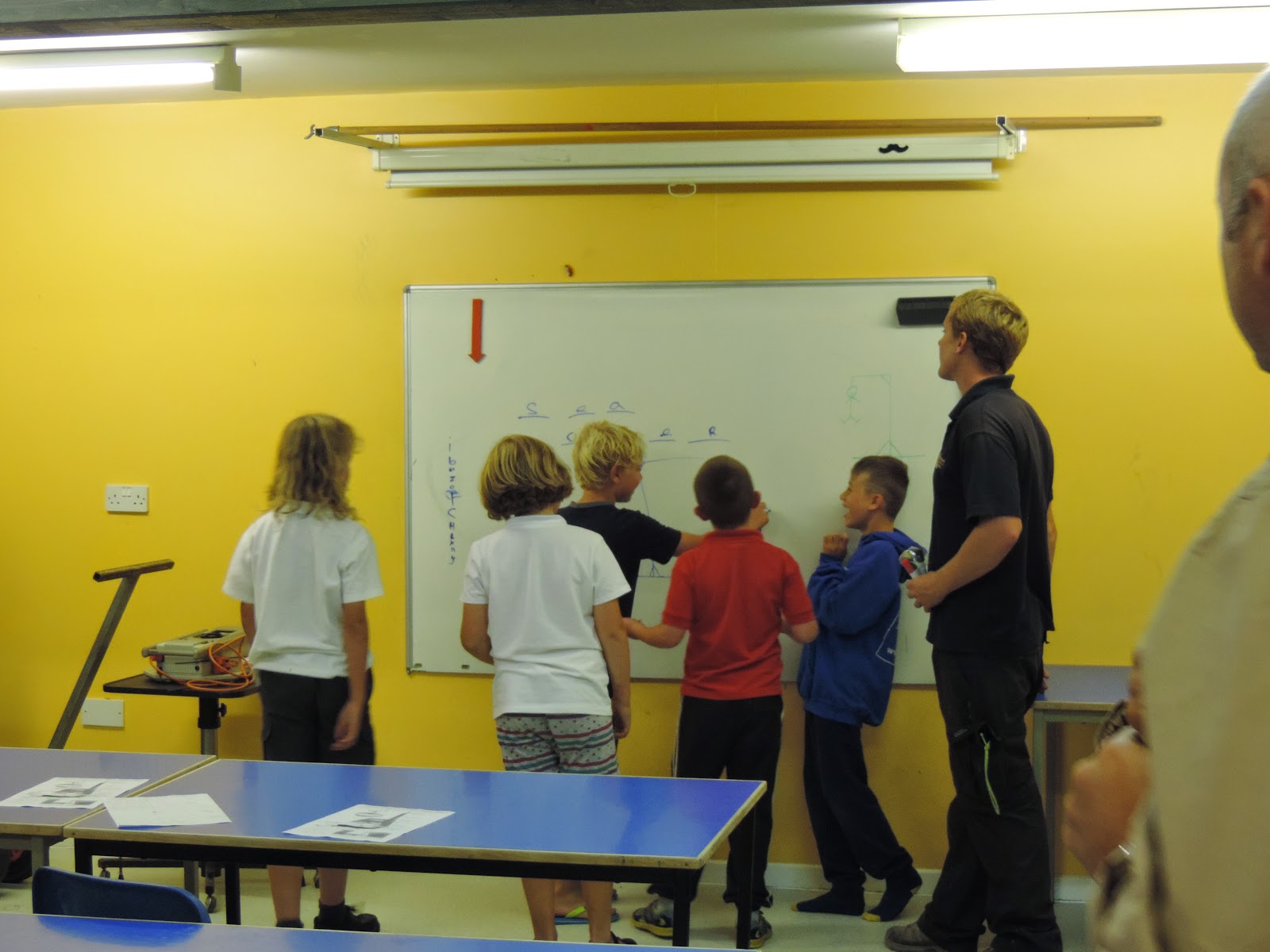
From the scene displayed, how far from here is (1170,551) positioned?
405cm

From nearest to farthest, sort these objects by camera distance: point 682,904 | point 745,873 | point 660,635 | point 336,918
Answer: point 682,904 → point 745,873 → point 336,918 → point 660,635

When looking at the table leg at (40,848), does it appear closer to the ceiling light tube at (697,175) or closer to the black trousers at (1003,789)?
the black trousers at (1003,789)

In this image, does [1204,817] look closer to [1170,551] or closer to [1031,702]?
[1031,702]

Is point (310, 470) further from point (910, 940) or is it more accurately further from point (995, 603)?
point (910, 940)

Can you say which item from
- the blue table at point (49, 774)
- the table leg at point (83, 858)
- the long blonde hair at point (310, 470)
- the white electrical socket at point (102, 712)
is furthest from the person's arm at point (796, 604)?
the white electrical socket at point (102, 712)

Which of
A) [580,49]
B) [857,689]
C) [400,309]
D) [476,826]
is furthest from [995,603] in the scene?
[400,309]

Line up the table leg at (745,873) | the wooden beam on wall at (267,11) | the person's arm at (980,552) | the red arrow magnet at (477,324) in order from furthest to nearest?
the red arrow magnet at (477,324) → the person's arm at (980,552) → the wooden beam on wall at (267,11) → the table leg at (745,873)

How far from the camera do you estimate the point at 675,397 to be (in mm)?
4211

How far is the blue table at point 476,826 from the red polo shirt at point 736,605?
35.0 inches

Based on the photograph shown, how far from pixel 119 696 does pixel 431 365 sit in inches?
71.1

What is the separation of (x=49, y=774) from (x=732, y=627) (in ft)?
6.08

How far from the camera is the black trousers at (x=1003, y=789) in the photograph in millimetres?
3057

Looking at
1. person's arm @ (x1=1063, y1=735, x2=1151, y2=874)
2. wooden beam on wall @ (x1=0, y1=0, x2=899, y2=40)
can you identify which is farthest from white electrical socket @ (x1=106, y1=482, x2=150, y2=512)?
person's arm @ (x1=1063, y1=735, x2=1151, y2=874)

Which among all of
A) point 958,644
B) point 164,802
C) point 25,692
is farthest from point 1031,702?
point 25,692
